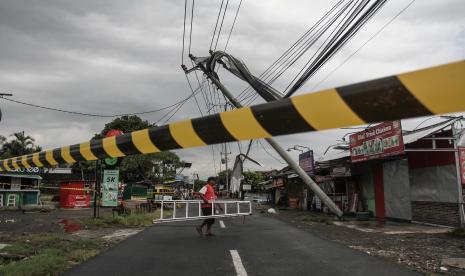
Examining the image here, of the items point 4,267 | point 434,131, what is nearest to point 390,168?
point 434,131

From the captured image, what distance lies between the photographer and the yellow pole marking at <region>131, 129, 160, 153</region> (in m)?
5.05

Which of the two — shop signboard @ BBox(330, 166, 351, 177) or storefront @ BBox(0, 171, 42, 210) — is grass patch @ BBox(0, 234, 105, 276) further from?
storefront @ BBox(0, 171, 42, 210)

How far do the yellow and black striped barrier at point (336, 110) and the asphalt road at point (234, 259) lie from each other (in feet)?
9.90

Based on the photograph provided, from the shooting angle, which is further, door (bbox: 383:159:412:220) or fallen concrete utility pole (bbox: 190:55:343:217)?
fallen concrete utility pole (bbox: 190:55:343:217)

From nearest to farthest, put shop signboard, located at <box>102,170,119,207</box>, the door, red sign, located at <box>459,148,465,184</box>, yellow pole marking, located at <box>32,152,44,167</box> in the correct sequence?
yellow pole marking, located at <box>32,152,44,167</box> < red sign, located at <box>459,148,465,184</box> < the door < shop signboard, located at <box>102,170,119,207</box>

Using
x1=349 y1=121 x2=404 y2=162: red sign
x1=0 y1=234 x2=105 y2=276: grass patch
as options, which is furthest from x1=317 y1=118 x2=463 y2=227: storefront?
x1=0 y1=234 x2=105 y2=276: grass patch

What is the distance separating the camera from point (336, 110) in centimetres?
328

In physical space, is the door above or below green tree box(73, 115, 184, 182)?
below

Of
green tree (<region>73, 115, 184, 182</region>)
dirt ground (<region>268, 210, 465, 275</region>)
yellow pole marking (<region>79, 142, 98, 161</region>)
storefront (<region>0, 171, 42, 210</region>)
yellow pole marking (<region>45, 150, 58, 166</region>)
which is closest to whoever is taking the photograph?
yellow pole marking (<region>79, 142, 98, 161</region>)

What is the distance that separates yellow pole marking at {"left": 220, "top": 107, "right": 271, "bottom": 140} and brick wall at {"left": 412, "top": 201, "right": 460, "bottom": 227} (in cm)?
1271

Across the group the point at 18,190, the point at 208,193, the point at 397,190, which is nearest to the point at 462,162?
the point at 397,190

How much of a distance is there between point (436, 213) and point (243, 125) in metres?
13.7

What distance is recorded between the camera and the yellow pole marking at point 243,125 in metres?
3.79

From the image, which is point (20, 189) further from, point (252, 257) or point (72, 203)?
point (252, 257)
